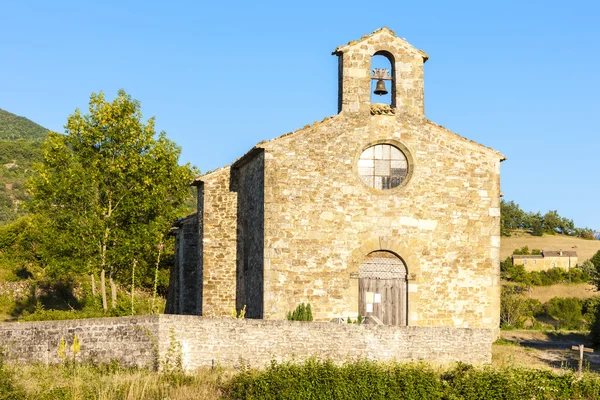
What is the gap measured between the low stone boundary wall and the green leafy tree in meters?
12.6

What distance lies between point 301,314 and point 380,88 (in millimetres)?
7423

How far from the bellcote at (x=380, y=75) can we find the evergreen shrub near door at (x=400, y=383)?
9286 millimetres

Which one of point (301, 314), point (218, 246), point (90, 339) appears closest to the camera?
point (90, 339)

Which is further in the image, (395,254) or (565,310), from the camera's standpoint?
(565,310)

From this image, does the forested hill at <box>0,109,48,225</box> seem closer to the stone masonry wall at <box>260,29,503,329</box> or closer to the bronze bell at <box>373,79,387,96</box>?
the stone masonry wall at <box>260,29,503,329</box>

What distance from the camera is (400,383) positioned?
18297 millimetres

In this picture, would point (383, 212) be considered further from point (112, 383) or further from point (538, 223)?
point (538, 223)

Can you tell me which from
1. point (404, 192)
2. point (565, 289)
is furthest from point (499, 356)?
point (565, 289)

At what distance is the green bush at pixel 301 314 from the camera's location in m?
23.6

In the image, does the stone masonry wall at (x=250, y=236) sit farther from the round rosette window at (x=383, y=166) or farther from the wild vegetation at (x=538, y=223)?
the wild vegetation at (x=538, y=223)

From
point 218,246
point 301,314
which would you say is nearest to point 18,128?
point 218,246

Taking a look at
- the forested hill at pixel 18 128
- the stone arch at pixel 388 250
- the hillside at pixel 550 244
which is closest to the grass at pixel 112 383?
the stone arch at pixel 388 250

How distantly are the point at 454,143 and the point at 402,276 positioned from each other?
442 centimetres

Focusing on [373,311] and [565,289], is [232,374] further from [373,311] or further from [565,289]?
[565,289]
